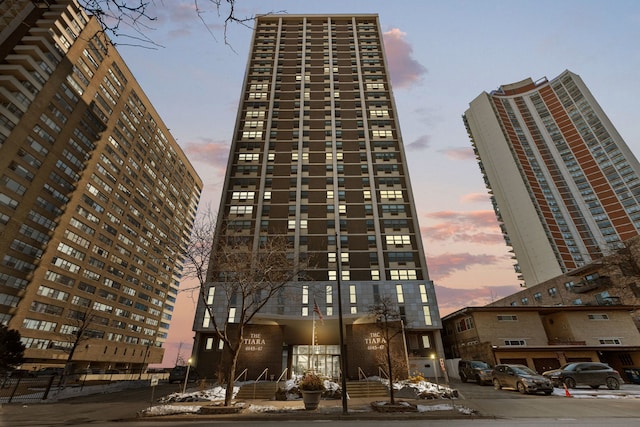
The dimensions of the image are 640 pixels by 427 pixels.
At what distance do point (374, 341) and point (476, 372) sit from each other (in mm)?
10626

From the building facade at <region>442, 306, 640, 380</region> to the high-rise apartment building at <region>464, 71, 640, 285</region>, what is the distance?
4929 centimetres

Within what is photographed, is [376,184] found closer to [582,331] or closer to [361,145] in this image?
[361,145]

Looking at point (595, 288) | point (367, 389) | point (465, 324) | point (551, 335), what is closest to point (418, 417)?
point (367, 389)

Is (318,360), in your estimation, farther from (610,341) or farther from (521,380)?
(610,341)

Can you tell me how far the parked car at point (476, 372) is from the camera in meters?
26.0

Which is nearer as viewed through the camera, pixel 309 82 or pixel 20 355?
pixel 20 355

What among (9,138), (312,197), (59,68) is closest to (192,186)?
(59,68)

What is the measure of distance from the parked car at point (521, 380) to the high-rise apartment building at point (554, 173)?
7201cm

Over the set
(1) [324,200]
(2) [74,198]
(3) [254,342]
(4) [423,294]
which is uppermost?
(2) [74,198]

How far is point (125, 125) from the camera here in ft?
263

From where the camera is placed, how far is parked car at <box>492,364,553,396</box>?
1928 centimetres

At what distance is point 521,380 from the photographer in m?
20.0

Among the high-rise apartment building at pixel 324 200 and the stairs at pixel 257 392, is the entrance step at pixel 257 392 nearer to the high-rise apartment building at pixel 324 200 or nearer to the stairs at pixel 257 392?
the stairs at pixel 257 392

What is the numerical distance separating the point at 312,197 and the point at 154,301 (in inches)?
2769
